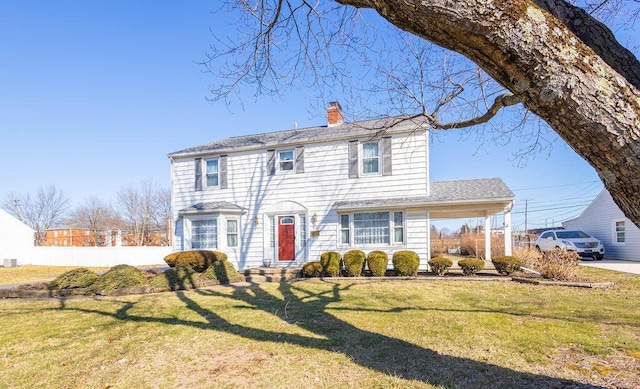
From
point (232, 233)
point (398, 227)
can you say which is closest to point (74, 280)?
point (232, 233)

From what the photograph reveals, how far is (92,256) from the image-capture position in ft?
71.2

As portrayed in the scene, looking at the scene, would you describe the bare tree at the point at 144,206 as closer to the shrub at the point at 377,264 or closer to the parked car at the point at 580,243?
the shrub at the point at 377,264

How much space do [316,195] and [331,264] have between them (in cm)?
334

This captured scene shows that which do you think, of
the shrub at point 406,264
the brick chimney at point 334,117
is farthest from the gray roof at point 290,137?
the shrub at point 406,264

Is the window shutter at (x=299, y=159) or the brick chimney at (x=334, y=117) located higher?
the brick chimney at (x=334, y=117)

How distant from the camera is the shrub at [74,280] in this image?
393 inches

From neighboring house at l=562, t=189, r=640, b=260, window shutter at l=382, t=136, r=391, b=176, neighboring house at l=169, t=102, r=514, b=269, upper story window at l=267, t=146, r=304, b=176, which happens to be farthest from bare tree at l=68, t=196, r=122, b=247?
neighboring house at l=562, t=189, r=640, b=260

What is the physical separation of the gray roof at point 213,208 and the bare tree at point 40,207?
41.0 metres

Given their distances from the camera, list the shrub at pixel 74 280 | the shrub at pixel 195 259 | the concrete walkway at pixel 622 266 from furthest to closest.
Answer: the shrub at pixel 195 259, the concrete walkway at pixel 622 266, the shrub at pixel 74 280

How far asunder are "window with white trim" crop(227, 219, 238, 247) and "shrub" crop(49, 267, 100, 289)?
5564mm

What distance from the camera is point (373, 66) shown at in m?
7.21

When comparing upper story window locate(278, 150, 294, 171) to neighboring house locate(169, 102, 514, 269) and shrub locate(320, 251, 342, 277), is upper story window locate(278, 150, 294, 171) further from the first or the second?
shrub locate(320, 251, 342, 277)

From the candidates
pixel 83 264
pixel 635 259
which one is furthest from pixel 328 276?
pixel 83 264

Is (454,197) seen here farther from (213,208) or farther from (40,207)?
(40,207)
